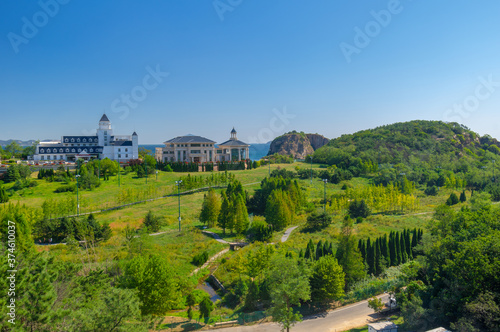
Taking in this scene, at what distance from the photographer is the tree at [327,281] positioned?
1972 cm

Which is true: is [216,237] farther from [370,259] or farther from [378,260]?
[378,260]

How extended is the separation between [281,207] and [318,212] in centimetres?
439

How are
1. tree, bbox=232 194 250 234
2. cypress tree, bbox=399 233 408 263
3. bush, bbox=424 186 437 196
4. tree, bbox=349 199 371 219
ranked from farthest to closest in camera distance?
1. bush, bbox=424 186 437 196
2. tree, bbox=349 199 371 219
3. tree, bbox=232 194 250 234
4. cypress tree, bbox=399 233 408 263

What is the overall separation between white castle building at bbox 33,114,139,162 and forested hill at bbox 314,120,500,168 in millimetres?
46929

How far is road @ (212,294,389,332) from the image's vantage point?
17953 mm

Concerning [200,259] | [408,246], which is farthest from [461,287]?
[200,259]

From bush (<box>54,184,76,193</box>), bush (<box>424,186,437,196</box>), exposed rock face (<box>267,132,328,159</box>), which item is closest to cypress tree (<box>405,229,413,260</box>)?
bush (<box>424,186,437,196</box>)

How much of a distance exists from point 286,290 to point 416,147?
8144cm

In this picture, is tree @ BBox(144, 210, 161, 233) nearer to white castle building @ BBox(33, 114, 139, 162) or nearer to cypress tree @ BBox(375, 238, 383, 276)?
cypress tree @ BBox(375, 238, 383, 276)

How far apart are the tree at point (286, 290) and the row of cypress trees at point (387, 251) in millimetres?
9210

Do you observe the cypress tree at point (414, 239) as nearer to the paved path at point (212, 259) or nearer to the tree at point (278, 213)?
the tree at point (278, 213)

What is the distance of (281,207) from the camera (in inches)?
1412

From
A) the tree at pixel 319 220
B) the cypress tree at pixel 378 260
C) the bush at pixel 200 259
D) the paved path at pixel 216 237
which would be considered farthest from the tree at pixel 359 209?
the bush at pixel 200 259

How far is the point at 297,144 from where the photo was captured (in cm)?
12812
